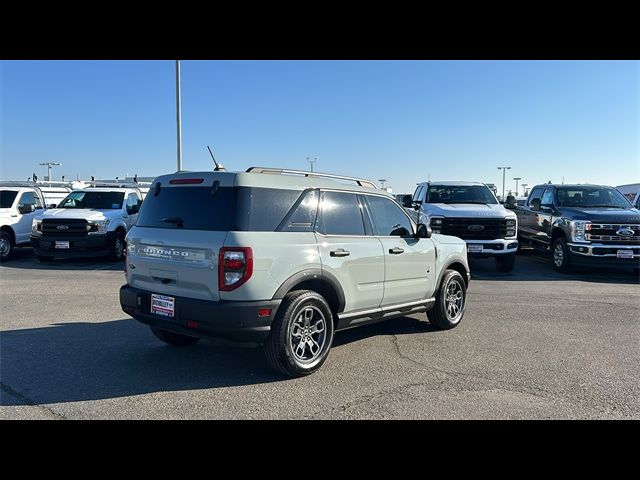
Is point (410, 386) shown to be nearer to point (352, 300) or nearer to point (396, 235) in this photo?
point (352, 300)

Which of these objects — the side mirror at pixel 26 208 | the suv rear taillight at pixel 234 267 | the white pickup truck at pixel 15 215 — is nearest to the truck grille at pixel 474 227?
the suv rear taillight at pixel 234 267

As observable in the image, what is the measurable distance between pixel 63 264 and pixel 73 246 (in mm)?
758

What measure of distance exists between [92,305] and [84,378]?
3.55 meters

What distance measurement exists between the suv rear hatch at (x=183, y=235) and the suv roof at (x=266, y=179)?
1 cm

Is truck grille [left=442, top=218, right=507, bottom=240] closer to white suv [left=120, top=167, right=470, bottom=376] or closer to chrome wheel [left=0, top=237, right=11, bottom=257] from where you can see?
white suv [left=120, top=167, right=470, bottom=376]

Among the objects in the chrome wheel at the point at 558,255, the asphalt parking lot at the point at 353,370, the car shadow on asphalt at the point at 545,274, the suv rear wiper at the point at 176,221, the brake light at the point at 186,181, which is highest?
the brake light at the point at 186,181

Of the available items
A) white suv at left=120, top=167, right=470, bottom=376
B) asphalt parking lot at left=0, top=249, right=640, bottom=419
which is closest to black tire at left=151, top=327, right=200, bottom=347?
white suv at left=120, top=167, right=470, bottom=376

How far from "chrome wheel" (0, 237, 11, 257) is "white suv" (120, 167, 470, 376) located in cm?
1032

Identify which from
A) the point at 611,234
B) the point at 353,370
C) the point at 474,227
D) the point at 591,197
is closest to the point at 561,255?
the point at 611,234

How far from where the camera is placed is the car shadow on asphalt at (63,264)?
12.2 m

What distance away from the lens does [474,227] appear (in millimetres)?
11227

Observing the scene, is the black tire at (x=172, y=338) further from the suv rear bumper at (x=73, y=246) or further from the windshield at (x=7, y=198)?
the windshield at (x=7, y=198)

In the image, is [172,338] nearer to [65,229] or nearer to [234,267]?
[234,267]

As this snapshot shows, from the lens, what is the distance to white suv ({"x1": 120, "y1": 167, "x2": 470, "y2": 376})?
166 inches
